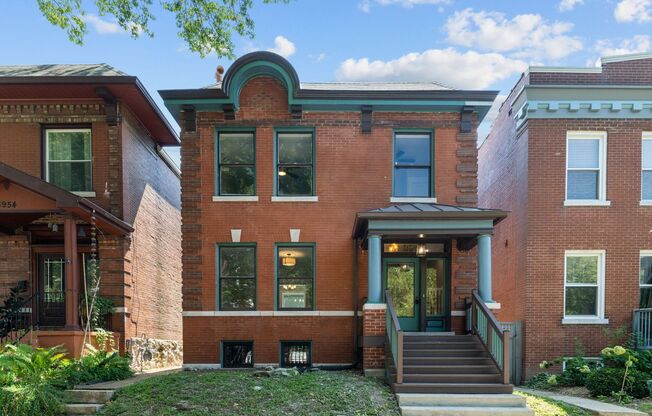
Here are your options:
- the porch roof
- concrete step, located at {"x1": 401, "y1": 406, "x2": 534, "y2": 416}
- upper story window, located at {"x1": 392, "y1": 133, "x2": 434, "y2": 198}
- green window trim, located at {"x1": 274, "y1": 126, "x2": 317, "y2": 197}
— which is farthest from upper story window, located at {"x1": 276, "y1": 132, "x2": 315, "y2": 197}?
concrete step, located at {"x1": 401, "y1": 406, "x2": 534, "y2": 416}

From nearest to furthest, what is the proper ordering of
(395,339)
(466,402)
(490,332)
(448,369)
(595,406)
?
(466,402)
(595,406)
(395,339)
(448,369)
(490,332)

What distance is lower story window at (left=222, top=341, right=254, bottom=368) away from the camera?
36.4ft

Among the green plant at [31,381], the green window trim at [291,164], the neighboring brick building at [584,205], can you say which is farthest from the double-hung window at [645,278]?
the green plant at [31,381]

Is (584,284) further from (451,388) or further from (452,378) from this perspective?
(451,388)

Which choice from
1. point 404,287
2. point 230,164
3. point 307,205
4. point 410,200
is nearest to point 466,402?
point 404,287

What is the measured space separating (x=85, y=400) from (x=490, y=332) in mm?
7478

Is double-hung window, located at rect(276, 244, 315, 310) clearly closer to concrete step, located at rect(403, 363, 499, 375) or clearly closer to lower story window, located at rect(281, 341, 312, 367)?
lower story window, located at rect(281, 341, 312, 367)

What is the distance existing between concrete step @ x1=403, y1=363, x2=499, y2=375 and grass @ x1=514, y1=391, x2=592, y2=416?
865 millimetres

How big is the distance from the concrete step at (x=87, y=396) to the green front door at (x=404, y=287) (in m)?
6.28

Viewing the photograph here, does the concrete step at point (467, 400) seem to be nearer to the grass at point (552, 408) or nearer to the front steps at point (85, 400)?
the grass at point (552, 408)

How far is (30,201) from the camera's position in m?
9.77

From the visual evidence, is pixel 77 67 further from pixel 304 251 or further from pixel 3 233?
pixel 304 251

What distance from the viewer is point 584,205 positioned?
11.5 metres

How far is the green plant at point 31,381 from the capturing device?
720 centimetres
